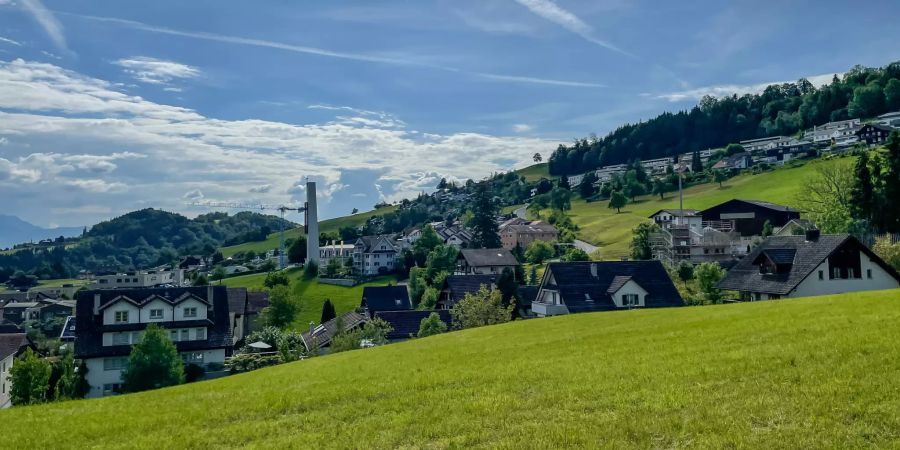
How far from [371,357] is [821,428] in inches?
868

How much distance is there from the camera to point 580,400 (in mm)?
14094

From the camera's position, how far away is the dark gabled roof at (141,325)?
56.7 metres

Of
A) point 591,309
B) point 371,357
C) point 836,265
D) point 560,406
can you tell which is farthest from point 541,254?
point 560,406

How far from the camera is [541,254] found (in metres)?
123

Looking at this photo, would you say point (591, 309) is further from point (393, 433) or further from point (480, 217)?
point (480, 217)

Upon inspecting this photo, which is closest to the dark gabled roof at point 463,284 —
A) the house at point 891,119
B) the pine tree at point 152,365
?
the pine tree at point 152,365

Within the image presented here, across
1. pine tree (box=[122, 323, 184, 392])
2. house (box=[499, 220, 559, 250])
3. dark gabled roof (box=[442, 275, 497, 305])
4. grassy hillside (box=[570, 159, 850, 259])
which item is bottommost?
pine tree (box=[122, 323, 184, 392])

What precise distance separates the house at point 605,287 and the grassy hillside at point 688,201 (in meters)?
53.2

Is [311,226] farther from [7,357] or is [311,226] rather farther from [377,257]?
[7,357]

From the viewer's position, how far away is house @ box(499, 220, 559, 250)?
150 m

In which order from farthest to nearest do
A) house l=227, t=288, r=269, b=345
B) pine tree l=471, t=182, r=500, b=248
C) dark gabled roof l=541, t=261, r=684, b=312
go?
pine tree l=471, t=182, r=500, b=248, house l=227, t=288, r=269, b=345, dark gabled roof l=541, t=261, r=684, b=312

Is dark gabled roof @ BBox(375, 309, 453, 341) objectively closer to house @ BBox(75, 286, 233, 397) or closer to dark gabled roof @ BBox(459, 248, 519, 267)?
house @ BBox(75, 286, 233, 397)

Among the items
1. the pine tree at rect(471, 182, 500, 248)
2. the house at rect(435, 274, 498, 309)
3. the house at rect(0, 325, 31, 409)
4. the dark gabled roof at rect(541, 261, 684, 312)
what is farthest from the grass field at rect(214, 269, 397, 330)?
the dark gabled roof at rect(541, 261, 684, 312)

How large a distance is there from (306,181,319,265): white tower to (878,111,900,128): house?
154 meters
